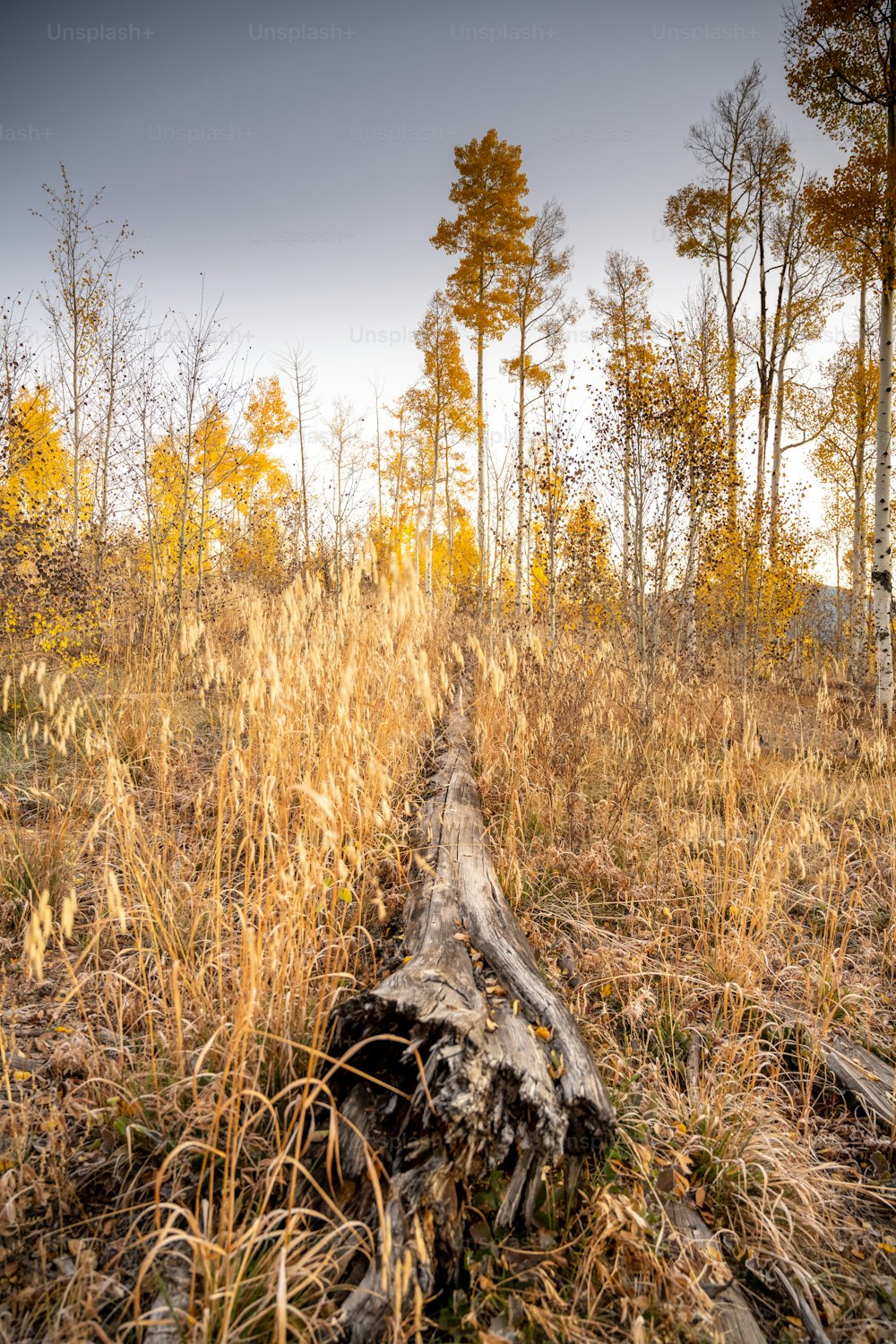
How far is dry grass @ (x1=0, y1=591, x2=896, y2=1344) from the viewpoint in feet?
3.56

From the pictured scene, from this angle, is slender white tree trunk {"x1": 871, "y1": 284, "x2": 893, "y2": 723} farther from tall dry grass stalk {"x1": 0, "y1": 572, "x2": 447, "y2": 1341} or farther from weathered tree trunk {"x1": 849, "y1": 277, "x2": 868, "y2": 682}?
tall dry grass stalk {"x1": 0, "y1": 572, "x2": 447, "y2": 1341}

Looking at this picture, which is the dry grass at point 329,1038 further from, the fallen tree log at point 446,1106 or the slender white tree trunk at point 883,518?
the slender white tree trunk at point 883,518

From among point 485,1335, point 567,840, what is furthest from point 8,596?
point 485,1335

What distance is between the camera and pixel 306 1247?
1.11m

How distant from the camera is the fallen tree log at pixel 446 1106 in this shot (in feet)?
3.63

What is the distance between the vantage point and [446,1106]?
1217 mm

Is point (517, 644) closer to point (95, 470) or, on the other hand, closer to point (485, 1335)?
point (485, 1335)

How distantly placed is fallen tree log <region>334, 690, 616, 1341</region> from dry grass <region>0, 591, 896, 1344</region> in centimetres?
6

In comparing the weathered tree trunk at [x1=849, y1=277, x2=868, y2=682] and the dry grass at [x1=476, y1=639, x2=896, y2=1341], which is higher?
the weathered tree trunk at [x1=849, y1=277, x2=868, y2=682]

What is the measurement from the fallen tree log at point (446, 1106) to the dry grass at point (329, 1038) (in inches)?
2.5

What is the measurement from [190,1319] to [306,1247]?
0.83 feet

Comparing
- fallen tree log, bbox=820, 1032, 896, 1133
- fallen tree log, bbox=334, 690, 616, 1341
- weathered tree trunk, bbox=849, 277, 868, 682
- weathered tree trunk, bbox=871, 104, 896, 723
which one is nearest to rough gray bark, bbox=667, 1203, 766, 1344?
fallen tree log, bbox=334, 690, 616, 1341

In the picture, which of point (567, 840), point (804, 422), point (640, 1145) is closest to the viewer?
point (640, 1145)

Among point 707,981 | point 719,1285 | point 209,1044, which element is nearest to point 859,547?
point 707,981
